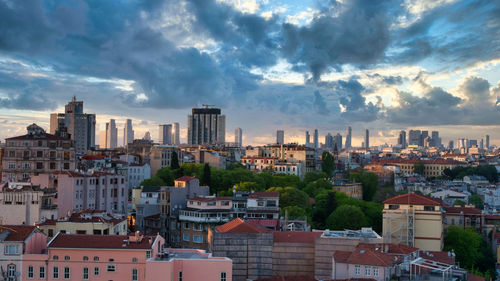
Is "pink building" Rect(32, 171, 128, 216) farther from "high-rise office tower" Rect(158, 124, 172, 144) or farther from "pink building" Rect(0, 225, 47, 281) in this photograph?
"high-rise office tower" Rect(158, 124, 172, 144)

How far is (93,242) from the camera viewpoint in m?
25.5

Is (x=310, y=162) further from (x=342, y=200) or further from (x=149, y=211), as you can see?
(x=149, y=211)

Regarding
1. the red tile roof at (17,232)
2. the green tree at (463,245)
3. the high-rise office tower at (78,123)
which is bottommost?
the green tree at (463,245)

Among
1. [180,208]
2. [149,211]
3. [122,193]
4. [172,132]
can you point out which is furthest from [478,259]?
[172,132]

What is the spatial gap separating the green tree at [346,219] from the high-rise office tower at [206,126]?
4674 inches

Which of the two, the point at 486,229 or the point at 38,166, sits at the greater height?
the point at 38,166

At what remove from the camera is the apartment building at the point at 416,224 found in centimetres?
3419

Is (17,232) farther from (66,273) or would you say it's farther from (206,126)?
(206,126)

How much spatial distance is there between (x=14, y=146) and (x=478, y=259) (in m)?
36.4

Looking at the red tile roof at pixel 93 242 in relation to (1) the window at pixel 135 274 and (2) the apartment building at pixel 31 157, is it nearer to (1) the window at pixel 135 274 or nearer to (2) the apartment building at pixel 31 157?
(1) the window at pixel 135 274

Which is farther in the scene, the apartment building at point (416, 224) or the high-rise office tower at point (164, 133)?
the high-rise office tower at point (164, 133)

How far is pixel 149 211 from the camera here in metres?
43.2

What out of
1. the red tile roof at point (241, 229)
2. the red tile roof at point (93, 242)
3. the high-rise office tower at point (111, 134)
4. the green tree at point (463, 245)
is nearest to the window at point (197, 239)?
the red tile roof at point (241, 229)

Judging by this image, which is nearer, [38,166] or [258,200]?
[258,200]
